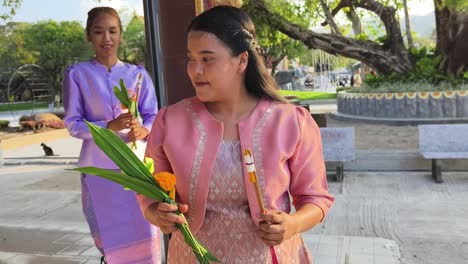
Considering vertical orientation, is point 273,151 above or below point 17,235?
above

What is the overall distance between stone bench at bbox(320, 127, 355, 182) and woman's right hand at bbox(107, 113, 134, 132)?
16.5 feet

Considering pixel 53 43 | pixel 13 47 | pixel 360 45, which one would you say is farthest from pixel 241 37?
pixel 360 45

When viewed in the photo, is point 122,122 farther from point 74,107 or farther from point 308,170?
point 308,170

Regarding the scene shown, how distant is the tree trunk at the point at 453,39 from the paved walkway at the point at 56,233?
9998 mm

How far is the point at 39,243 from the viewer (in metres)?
4.63

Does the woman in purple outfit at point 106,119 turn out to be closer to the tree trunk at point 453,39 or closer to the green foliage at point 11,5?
the green foliage at point 11,5

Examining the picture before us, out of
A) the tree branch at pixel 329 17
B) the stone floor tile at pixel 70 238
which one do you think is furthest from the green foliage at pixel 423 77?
the stone floor tile at pixel 70 238

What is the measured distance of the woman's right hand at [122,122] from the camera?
2.31 m

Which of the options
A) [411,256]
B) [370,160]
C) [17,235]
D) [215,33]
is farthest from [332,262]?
[370,160]

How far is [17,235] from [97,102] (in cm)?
312

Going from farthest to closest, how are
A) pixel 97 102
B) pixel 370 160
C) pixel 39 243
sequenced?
pixel 370 160, pixel 39 243, pixel 97 102

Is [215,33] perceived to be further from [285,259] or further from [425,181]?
[425,181]

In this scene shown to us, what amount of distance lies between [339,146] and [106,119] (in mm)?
5078

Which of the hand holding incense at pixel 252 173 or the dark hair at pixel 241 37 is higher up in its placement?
the dark hair at pixel 241 37
